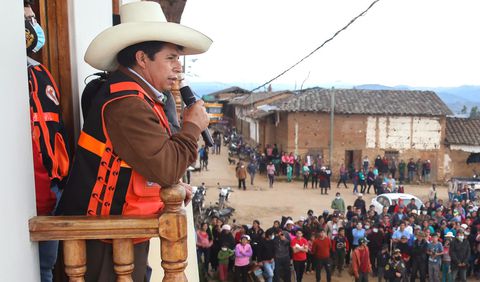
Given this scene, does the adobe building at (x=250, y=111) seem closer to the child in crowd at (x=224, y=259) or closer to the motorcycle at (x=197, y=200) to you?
the motorcycle at (x=197, y=200)

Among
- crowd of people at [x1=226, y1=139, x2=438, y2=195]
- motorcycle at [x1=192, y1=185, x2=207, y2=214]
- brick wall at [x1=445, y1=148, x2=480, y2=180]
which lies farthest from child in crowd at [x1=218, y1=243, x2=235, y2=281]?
brick wall at [x1=445, y1=148, x2=480, y2=180]

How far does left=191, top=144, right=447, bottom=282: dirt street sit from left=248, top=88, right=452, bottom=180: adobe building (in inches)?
80.2

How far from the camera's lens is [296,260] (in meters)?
9.65

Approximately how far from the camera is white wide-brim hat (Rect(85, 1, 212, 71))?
1.82 m

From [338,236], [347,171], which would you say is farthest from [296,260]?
[347,171]

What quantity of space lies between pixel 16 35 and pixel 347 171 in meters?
21.6

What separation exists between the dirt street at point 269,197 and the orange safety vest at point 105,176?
13.0m

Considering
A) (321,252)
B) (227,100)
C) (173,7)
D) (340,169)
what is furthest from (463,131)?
(227,100)

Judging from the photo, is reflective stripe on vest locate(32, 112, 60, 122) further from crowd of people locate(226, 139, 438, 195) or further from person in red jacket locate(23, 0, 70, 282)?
crowd of people locate(226, 139, 438, 195)

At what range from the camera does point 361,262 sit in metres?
9.66

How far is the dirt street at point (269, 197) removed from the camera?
52.7 feet

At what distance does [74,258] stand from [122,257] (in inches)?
7.2

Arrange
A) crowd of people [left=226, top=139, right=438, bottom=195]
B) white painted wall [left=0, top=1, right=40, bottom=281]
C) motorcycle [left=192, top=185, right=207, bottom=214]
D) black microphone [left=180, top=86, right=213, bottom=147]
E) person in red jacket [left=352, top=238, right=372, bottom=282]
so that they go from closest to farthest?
white painted wall [left=0, top=1, right=40, bottom=281]
black microphone [left=180, top=86, right=213, bottom=147]
person in red jacket [left=352, top=238, right=372, bottom=282]
motorcycle [left=192, top=185, right=207, bottom=214]
crowd of people [left=226, top=139, right=438, bottom=195]

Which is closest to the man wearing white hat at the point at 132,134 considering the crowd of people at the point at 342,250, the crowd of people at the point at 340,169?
the crowd of people at the point at 342,250
